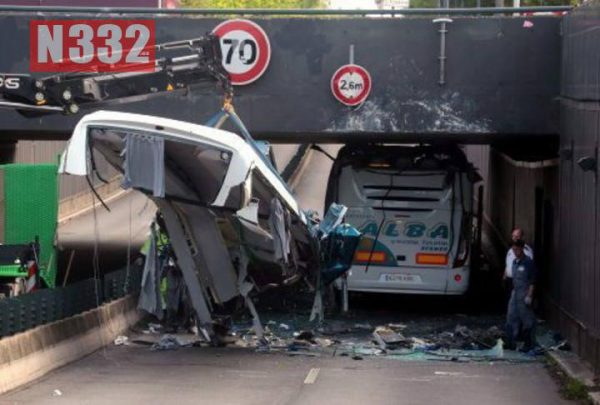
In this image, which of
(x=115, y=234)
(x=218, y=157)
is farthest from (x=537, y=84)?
(x=115, y=234)

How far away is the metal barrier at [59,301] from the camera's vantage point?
17.6 metres

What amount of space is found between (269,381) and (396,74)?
8793mm

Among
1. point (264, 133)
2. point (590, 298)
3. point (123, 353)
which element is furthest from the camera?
point (264, 133)

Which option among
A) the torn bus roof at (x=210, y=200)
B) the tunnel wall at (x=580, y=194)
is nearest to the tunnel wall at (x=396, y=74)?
the tunnel wall at (x=580, y=194)

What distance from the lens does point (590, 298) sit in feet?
64.5

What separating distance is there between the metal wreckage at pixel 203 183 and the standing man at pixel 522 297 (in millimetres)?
2825

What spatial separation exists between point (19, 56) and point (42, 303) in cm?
774

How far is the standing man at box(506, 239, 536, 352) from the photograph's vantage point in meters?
22.1

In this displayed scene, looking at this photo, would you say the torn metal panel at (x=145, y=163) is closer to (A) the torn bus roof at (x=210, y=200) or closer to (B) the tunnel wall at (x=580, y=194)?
(A) the torn bus roof at (x=210, y=200)

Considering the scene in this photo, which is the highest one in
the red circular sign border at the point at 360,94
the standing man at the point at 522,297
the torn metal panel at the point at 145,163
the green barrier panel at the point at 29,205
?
the red circular sign border at the point at 360,94

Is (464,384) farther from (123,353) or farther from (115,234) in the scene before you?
(115,234)

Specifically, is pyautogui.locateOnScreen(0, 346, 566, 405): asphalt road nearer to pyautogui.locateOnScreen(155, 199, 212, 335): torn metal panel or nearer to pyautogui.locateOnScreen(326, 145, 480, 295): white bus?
pyautogui.locateOnScreen(155, 199, 212, 335): torn metal panel

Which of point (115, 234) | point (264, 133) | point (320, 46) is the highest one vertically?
point (320, 46)

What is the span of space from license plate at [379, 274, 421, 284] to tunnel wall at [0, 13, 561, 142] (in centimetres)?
359
